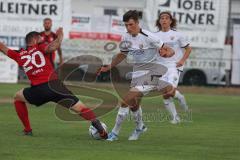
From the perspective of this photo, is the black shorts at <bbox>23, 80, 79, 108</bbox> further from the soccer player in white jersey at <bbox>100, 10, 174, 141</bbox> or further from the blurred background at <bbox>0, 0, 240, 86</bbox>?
the blurred background at <bbox>0, 0, 240, 86</bbox>

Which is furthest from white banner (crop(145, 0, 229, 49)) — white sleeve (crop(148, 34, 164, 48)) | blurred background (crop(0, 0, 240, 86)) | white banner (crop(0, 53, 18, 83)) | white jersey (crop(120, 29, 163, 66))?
white sleeve (crop(148, 34, 164, 48))

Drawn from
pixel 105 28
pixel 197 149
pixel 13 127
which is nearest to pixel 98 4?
pixel 105 28

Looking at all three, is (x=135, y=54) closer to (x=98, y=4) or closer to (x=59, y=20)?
(x=59, y=20)

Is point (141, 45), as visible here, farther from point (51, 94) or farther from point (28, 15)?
point (28, 15)

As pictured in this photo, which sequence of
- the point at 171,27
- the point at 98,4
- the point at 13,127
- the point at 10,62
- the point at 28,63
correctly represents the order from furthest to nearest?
1. the point at 98,4
2. the point at 10,62
3. the point at 171,27
4. the point at 13,127
5. the point at 28,63

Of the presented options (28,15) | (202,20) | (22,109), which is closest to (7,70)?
(28,15)

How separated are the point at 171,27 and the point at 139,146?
5940mm

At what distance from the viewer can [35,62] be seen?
14.0 meters

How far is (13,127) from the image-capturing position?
1597cm

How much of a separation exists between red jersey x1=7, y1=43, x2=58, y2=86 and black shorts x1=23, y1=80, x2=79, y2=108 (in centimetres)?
11

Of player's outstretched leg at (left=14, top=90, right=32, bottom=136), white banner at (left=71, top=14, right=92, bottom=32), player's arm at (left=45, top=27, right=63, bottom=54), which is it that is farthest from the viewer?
white banner at (left=71, top=14, right=92, bottom=32)

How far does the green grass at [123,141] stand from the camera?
12.0 meters

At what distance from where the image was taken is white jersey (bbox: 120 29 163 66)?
45.9 feet

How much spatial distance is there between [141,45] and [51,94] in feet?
5.61
